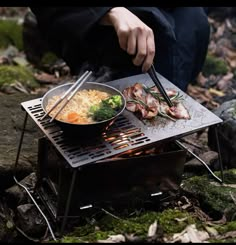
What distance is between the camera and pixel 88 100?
3.26m

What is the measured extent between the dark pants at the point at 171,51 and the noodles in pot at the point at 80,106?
36.2 inches

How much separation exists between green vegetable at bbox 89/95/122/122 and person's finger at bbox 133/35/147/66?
286 mm

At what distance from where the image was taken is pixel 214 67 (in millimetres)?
6316

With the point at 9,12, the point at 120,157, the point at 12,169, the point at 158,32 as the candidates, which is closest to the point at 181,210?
the point at 120,157

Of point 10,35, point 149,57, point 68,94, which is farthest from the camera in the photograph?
point 10,35

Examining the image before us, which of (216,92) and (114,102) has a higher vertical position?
(114,102)

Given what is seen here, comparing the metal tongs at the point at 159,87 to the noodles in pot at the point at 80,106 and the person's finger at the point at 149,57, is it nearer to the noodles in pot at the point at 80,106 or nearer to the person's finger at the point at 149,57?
the person's finger at the point at 149,57

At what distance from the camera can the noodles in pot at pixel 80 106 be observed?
9.93 feet

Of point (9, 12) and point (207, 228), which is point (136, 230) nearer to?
point (207, 228)

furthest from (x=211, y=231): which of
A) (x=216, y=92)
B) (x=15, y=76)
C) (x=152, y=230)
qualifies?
(x=15, y=76)

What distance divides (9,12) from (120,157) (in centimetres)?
491

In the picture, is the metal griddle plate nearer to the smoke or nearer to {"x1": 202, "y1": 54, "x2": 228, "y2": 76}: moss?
the smoke

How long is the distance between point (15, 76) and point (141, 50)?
8.54 feet

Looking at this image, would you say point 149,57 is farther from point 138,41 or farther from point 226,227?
point 226,227
